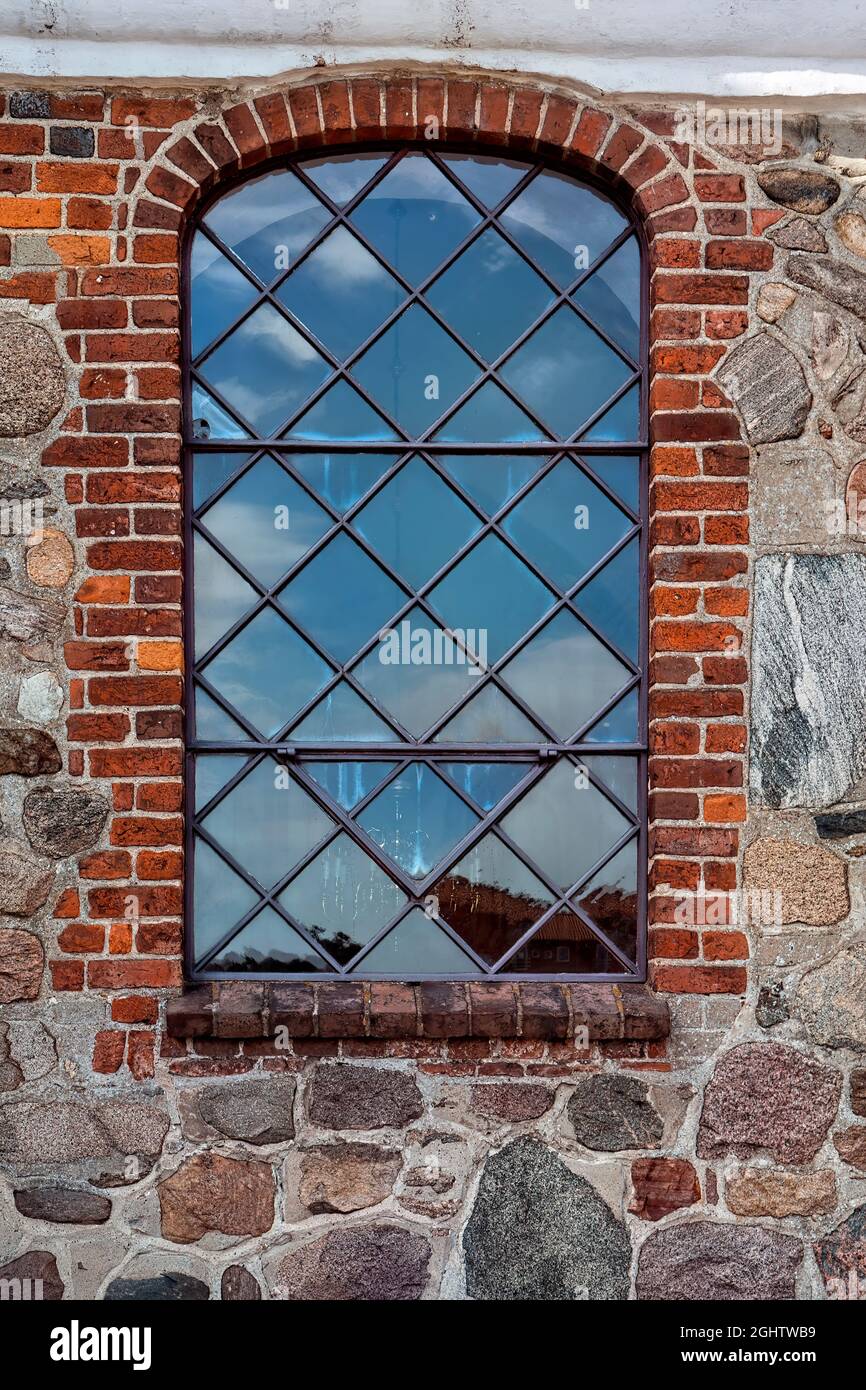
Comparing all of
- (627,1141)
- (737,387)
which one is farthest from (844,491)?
(627,1141)

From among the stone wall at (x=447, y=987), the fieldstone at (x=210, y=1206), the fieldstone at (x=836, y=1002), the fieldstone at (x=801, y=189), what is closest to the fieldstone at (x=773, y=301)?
the stone wall at (x=447, y=987)

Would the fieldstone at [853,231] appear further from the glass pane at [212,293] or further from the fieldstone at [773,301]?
the glass pane at [212,293]

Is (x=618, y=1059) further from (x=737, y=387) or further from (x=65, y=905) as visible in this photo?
(x=737, y=387)

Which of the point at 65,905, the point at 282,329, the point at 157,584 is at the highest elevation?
the point at 282,329

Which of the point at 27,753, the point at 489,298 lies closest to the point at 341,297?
the point at 489,298

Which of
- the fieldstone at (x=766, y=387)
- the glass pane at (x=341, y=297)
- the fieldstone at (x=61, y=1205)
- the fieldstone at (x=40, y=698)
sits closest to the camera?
the fieldstone at (x=61, y=1205)

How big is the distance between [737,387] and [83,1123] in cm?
265

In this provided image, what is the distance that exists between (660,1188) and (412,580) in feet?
5.80

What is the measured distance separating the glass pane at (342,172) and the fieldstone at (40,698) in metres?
1.59

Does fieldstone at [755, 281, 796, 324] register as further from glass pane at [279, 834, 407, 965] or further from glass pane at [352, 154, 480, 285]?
glass pane at [279, 834, 407, 965]

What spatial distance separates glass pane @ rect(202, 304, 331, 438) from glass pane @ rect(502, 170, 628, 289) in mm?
697

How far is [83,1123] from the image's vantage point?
3.08m

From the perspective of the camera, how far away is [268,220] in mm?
3391

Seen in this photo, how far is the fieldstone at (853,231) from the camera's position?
10.8 feet
